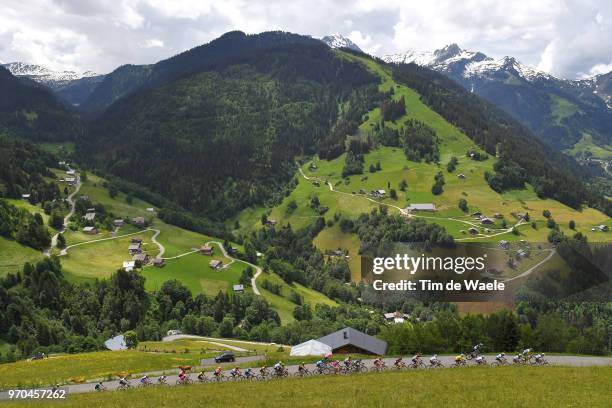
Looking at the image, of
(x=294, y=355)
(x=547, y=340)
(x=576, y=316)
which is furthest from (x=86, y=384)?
(x=576, y=316)

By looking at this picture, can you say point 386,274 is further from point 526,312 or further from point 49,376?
point 49,376

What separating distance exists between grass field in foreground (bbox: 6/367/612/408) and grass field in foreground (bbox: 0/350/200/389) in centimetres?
1472

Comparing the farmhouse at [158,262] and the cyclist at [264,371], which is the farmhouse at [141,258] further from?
the cyclist at [264,371]

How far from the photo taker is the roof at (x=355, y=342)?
7888 cm

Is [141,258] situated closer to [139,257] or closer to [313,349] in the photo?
[139,257]

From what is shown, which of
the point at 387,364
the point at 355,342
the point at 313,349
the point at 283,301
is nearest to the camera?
the point at 387,364

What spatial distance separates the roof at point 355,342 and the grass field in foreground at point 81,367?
2158 cm

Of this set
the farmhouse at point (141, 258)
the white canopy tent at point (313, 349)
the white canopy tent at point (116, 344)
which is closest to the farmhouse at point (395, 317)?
the farmhouse at point (141, 258)

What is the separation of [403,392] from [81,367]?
49.2 m

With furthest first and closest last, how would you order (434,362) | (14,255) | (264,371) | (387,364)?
(14,255) → (387,364) → (434,362) → (264,371)

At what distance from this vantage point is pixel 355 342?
3127 inches

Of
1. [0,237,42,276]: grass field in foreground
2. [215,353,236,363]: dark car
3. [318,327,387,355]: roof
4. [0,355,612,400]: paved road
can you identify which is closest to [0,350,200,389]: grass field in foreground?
[215,353,236,363]: dark car

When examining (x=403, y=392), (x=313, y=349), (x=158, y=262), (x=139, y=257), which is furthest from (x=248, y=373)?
(x=139, y=257)

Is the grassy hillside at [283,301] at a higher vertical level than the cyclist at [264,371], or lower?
lower
